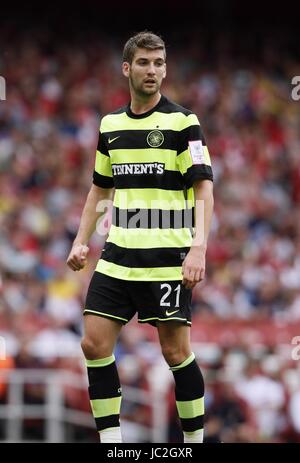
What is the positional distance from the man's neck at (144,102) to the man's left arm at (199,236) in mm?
522

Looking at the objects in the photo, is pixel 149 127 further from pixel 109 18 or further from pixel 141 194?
pixel 109 18

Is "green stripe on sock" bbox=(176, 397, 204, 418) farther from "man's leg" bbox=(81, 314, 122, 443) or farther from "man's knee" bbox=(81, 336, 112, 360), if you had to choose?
"man's knee" bbox=(81, 336, 112, 360)

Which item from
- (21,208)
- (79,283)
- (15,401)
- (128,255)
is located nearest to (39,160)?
(21,208)

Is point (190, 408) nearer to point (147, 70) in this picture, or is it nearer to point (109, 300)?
point (109, 300)

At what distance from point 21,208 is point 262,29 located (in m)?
7.95

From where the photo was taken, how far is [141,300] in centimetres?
643

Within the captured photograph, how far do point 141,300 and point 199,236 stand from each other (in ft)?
1.67

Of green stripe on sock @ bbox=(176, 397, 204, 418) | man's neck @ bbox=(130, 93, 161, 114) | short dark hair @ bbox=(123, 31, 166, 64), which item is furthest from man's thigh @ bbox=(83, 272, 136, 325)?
short dark hair @ bbox=(123, 31, 166, 64)

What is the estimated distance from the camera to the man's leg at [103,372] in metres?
6.37

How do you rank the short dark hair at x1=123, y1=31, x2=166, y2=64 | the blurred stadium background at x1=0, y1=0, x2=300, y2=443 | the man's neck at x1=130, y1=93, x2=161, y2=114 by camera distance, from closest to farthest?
the short dark hair at x1=123, y1=31, x2=166, y2=64
the man's neck at x1=130, y1=93, x2=161, y2=114
the blurred stadium background at x1=0, y1=0, x2=300, y2=443

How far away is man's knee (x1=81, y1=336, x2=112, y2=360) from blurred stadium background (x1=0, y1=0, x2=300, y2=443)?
16.6 feet

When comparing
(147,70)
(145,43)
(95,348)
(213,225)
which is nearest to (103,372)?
(95,348)

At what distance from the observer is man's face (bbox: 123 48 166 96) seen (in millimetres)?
6328

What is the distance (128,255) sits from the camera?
21.1 feet
